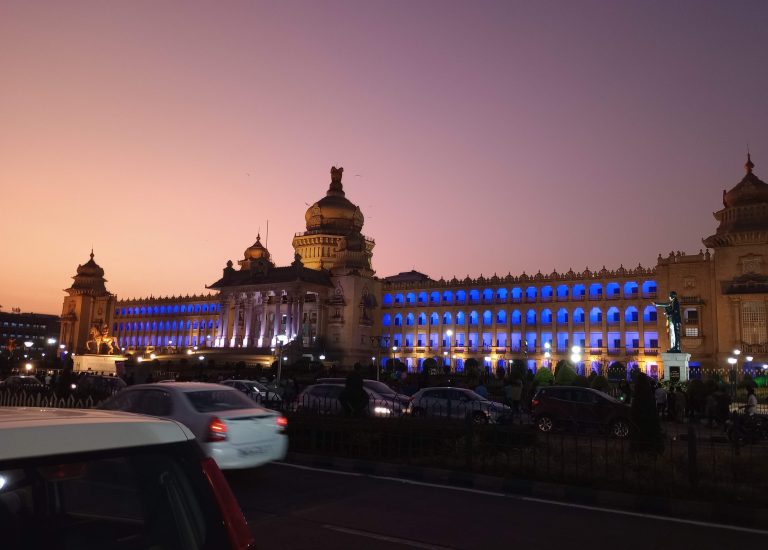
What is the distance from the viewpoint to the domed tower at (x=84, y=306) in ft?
349

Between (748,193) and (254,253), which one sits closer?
(748,193)

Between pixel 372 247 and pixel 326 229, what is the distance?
27.8 feet

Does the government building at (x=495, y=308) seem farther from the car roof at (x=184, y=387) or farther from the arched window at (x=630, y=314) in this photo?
the car roof at (x=184, y=387)

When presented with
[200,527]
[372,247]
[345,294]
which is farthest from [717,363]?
[200,527]

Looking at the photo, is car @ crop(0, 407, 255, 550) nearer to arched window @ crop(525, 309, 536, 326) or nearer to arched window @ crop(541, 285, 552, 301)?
arched window @ crop(525, 309, 536, 326)

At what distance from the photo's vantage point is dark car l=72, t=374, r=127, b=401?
22.8 m

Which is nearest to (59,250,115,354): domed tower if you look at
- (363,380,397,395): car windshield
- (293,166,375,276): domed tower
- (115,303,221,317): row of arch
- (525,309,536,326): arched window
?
(115,303,221,317): row of arch

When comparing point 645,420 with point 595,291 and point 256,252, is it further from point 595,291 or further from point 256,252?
point 256,252

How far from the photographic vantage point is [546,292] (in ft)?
247

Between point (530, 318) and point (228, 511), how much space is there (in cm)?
7484

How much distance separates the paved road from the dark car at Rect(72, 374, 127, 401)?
1389 centimetres

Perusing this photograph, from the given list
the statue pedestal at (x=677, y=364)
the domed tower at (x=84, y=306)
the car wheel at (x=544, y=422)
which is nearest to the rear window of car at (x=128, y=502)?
the car wheel at (x=544, y=422)

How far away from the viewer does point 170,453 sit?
2.65m

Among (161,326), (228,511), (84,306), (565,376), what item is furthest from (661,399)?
(84,306)
